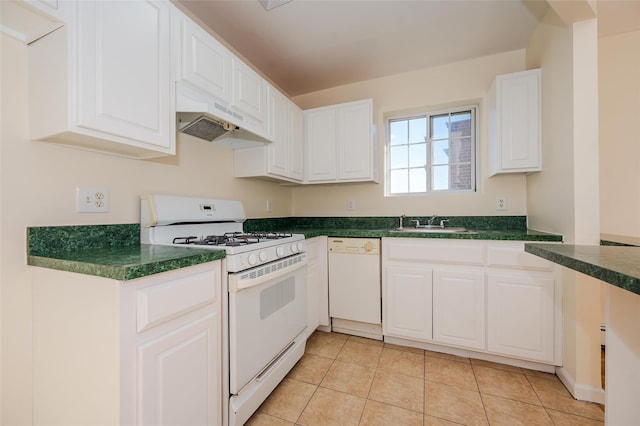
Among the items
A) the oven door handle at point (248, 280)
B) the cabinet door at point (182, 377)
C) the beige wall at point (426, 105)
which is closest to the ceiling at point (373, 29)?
the beige wall at point (426, 105)

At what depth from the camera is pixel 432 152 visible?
276 cm

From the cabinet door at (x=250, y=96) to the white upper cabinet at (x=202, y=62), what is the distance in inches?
2.6

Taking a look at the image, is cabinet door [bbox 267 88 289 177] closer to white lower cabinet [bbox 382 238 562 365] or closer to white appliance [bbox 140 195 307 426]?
white appliance [bbox 140 195 307 426]

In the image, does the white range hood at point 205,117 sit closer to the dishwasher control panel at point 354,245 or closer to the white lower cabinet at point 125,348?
the white lower cabinet at point 125,348

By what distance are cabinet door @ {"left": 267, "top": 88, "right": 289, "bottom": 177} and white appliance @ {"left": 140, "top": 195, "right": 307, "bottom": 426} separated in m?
0.57

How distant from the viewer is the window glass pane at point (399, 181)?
2830 mm

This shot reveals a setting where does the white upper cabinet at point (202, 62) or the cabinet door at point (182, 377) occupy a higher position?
the white upper cabinet at point (202, 62)

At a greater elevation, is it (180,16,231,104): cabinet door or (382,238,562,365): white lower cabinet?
(180,16,231,104): cabinet door

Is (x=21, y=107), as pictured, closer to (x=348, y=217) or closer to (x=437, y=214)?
(x=348, y=217)

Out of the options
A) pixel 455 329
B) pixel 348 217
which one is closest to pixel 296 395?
pixel 455 329

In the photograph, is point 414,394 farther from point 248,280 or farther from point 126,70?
point 126,70

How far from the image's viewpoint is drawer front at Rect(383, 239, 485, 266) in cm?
190

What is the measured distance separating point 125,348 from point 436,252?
1.88 meters

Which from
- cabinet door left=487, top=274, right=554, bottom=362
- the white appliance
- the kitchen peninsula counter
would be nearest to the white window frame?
cabinet door left=487, top=274, right=554, bottom=362
